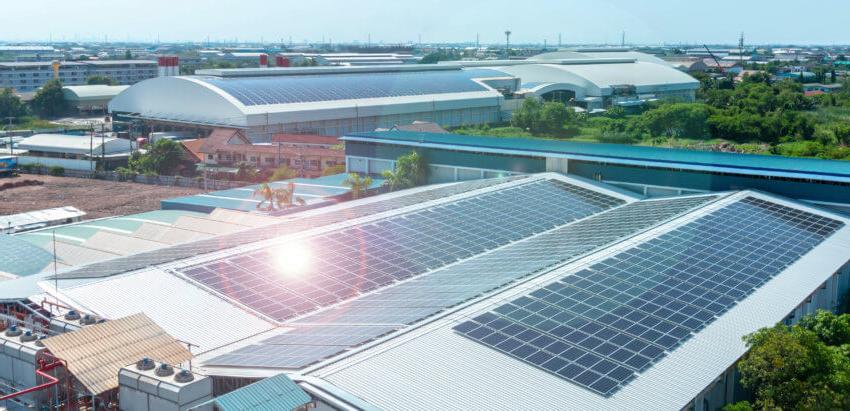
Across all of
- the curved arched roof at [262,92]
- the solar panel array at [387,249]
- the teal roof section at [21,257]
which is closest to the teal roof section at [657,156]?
the solar panel array at [387,249]

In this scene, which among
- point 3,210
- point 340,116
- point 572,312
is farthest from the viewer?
point 340,116

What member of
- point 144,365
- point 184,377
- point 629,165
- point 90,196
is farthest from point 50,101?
point 184,377

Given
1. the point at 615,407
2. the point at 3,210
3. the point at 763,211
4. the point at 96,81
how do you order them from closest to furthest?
the point at 615,407 → the point at 763,211 → the point at 3,210 → the point at 96,81

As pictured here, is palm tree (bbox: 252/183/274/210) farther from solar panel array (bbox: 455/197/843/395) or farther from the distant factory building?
the distant factory building

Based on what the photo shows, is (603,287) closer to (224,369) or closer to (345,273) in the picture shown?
(345,273)

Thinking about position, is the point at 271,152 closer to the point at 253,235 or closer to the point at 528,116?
the point at 528,116

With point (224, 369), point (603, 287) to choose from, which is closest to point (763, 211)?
point (603, 287)

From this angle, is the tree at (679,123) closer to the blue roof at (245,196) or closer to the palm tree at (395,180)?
the blue roof at (245,196)
